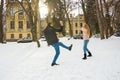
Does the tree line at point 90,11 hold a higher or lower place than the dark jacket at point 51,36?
higher

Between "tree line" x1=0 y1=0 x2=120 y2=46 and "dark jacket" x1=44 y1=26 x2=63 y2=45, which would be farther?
"tree line" x1=0 y1=0 x2=120 y2=46

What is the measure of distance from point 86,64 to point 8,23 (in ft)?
254

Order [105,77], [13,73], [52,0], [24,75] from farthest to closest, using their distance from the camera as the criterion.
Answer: [52,0]
[13,73]
[24,75]
[105,77]

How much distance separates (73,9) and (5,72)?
38720 millimetres

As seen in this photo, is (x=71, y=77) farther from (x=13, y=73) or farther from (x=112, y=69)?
(x=13, y=73)

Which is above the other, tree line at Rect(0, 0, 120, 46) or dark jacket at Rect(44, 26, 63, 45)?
tree line at Rect(0, 0, 120, 46)

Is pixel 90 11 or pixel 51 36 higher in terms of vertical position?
pixel 90 11

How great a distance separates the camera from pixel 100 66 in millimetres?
10500

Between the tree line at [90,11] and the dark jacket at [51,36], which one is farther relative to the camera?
the tree line at [90,11]

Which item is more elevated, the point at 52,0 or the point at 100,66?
the point at 52,0

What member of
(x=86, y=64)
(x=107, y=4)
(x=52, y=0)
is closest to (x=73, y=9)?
(x=107, y=4)

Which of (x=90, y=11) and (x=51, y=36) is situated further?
(x=90, y=11)

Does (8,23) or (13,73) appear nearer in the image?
(13,73)

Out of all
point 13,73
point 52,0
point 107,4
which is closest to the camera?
point 13,73
